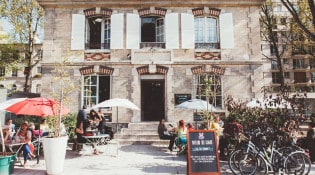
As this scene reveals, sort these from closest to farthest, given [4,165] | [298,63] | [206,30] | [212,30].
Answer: [4,165], [206,30], [212,30], [298,63]

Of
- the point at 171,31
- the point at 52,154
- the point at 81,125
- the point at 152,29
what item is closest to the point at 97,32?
the point at 152,29

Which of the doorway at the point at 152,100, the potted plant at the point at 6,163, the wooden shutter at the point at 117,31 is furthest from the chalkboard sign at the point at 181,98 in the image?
the potted plant at the point at 6,163

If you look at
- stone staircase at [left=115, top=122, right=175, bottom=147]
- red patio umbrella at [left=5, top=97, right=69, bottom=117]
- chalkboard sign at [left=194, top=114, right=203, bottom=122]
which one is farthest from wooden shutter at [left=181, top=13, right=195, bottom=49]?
red patio umbrella at [left=5, top=97, right=69, bottom=117]

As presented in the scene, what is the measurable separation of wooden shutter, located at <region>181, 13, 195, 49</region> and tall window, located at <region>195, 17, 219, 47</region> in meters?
0.43

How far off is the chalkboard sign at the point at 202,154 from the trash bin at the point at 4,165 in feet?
14.8

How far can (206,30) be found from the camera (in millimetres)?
13992

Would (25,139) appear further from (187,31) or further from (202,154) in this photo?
(187,31)

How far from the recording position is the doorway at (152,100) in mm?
13703

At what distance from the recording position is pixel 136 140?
11.8 meters

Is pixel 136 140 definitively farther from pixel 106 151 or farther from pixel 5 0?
pixel 5 0

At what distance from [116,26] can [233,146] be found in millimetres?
8627

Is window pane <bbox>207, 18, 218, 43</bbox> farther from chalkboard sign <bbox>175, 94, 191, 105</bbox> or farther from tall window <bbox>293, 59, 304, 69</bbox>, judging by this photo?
tall window <bbox>293, 59, 304, 69</bbox>

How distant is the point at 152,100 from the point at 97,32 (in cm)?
→ 483

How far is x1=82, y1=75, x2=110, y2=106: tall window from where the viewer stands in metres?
13.5
